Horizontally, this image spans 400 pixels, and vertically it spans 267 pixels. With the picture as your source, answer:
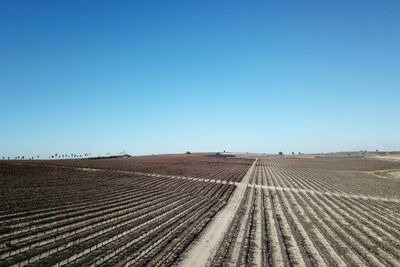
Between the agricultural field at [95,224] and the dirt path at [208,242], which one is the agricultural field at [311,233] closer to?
the dirt path at [208,242]

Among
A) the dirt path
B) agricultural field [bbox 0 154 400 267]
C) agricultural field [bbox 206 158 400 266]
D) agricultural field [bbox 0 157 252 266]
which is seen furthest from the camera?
agricultural field [bbox 206 158 400 266]

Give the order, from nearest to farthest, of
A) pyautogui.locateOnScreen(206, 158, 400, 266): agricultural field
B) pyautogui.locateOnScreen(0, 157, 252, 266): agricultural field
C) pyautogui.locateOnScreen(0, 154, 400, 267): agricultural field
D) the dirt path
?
pyautogui.locateOnScreen(0, 157, 252, 266): agricultural field
the dirt path
pyautogui.locateOnScreen(0, 154, 400, 267): agricultural field
pyautogui.locateOnScreen(206, 158, 400, 266): agricultural field

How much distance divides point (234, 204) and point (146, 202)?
5.57 meters

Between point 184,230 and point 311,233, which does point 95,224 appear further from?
point 311,233

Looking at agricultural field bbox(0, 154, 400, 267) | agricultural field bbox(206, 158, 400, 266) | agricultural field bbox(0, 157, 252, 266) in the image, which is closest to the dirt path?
agricultural field bbox(0, 154, 400, 267)

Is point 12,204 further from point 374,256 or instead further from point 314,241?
point 374,256

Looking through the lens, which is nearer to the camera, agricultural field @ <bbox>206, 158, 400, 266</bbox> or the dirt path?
the dirt path

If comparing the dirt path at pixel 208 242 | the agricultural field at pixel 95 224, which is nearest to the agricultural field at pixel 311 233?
the dirt path at pixel 208 242

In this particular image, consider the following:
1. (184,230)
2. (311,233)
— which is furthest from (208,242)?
(311,233)

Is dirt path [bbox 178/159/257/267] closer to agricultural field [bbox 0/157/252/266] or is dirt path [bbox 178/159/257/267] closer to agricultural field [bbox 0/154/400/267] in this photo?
agricultural field [bbox 0/154/400/267]

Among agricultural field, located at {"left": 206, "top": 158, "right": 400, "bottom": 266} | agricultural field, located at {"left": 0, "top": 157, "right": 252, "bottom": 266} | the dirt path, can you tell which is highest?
agricultural field, located at {"left": 0, "top": 157, "right": 252, "bottom": 266}

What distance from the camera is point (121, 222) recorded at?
1591cm

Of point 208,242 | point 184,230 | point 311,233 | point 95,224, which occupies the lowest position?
point 311,233

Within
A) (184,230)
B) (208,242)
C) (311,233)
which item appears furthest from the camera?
(311,233)
